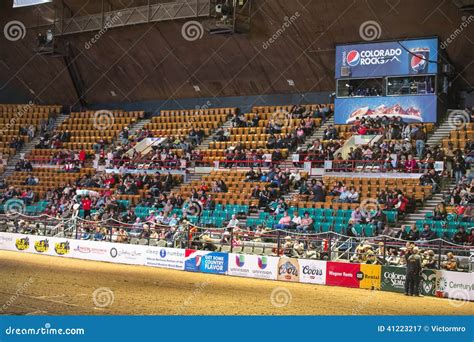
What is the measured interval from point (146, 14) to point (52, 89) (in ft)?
38.9

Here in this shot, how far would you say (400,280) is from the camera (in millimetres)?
20938

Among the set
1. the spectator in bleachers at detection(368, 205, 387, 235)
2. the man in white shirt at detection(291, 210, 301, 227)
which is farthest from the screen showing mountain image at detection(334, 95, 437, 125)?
the man in white shirt at detection(291, 210, 301, 227)

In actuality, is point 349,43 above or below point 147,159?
above

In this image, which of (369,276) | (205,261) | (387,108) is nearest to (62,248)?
(205,261)

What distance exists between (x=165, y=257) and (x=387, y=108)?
1289 centimetres

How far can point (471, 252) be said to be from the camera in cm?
2045

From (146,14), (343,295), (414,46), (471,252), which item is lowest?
(343,295)

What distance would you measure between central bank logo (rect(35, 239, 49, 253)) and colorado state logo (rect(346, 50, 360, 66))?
15.5 metres

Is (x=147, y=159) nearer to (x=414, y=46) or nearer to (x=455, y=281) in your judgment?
(x=414, y=46)

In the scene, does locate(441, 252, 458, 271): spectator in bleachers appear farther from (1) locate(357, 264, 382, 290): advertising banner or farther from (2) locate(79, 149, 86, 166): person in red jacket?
(2) locate(79, 149, 86, 166): person in red jacket

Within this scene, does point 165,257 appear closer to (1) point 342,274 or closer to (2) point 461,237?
(1) point 342,274

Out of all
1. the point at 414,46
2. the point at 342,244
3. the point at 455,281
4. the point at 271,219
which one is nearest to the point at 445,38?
the point at 414,46

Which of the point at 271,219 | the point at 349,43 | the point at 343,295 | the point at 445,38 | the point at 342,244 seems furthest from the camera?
the point at 349,43

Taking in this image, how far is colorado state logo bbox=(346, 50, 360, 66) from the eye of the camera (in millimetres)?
34312
